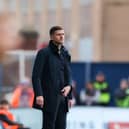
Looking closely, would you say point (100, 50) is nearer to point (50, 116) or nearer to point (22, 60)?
point (22, 60)

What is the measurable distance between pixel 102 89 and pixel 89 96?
0.91 meters

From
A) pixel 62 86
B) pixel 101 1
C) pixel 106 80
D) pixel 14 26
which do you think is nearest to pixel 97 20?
pixel 101 1

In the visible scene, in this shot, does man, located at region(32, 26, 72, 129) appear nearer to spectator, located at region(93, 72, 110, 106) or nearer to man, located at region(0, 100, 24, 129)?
man, located at region(0, 100, 24, 129)

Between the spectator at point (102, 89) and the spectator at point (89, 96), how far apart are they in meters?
0.12

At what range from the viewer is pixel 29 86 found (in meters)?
17.7

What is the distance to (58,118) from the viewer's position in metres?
7.56

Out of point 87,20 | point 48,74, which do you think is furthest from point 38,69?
point 87,20

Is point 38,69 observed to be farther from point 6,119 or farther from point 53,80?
point 6,119

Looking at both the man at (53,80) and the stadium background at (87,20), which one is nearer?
→ the man at (53,80)

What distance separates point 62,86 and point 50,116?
0.34 metres

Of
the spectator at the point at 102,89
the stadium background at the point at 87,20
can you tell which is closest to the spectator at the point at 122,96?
the spectator at the point at 102,89

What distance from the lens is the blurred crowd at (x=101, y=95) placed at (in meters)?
17.4

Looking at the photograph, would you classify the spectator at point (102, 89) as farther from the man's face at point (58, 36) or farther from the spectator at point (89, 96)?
the man's face at point (58, 36)

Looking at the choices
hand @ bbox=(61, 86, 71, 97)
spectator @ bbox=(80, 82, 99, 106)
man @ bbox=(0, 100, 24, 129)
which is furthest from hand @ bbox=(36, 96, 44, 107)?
spectator @ bbox=(80, 82, 99, 106)
